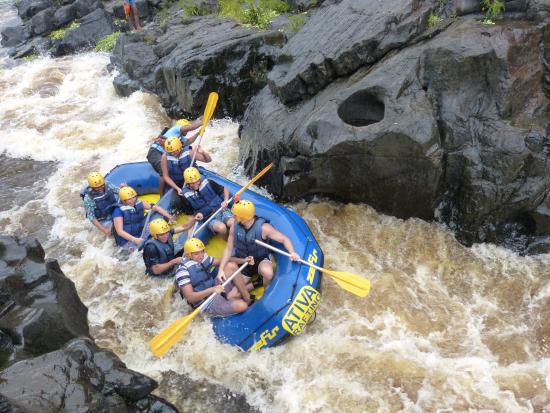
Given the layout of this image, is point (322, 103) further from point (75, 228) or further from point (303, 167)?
point (75, 228)

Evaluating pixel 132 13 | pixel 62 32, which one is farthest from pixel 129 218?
pixel 62 32

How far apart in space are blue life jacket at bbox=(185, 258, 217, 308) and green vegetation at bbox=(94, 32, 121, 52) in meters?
10.1

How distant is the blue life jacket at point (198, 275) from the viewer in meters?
4.70

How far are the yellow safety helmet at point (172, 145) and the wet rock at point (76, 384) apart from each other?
3060 mm

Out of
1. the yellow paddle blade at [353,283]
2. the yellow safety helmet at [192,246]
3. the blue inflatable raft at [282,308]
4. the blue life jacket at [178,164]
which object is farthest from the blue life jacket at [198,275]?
the blue life jacket at [178,164]

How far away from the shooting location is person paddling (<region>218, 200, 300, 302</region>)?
4.75 meters

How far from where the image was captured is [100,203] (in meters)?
6.18

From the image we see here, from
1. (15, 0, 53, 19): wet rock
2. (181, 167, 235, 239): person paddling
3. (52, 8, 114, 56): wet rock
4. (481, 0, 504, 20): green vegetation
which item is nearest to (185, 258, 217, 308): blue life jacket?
(181, 167, 235, 239): person paddling

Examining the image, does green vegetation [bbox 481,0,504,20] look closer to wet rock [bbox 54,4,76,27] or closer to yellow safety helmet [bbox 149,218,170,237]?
yellow safety helmet [bbox 149,218,170,237]

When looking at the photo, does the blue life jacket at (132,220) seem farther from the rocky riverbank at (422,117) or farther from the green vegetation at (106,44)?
the green vegetation at (106,44)

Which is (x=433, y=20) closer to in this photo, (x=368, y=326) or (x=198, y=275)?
(x=368, y=326)

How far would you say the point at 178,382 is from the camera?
4.43m

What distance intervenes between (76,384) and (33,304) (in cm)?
106

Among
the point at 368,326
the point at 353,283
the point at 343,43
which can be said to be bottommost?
the point at 368,326
